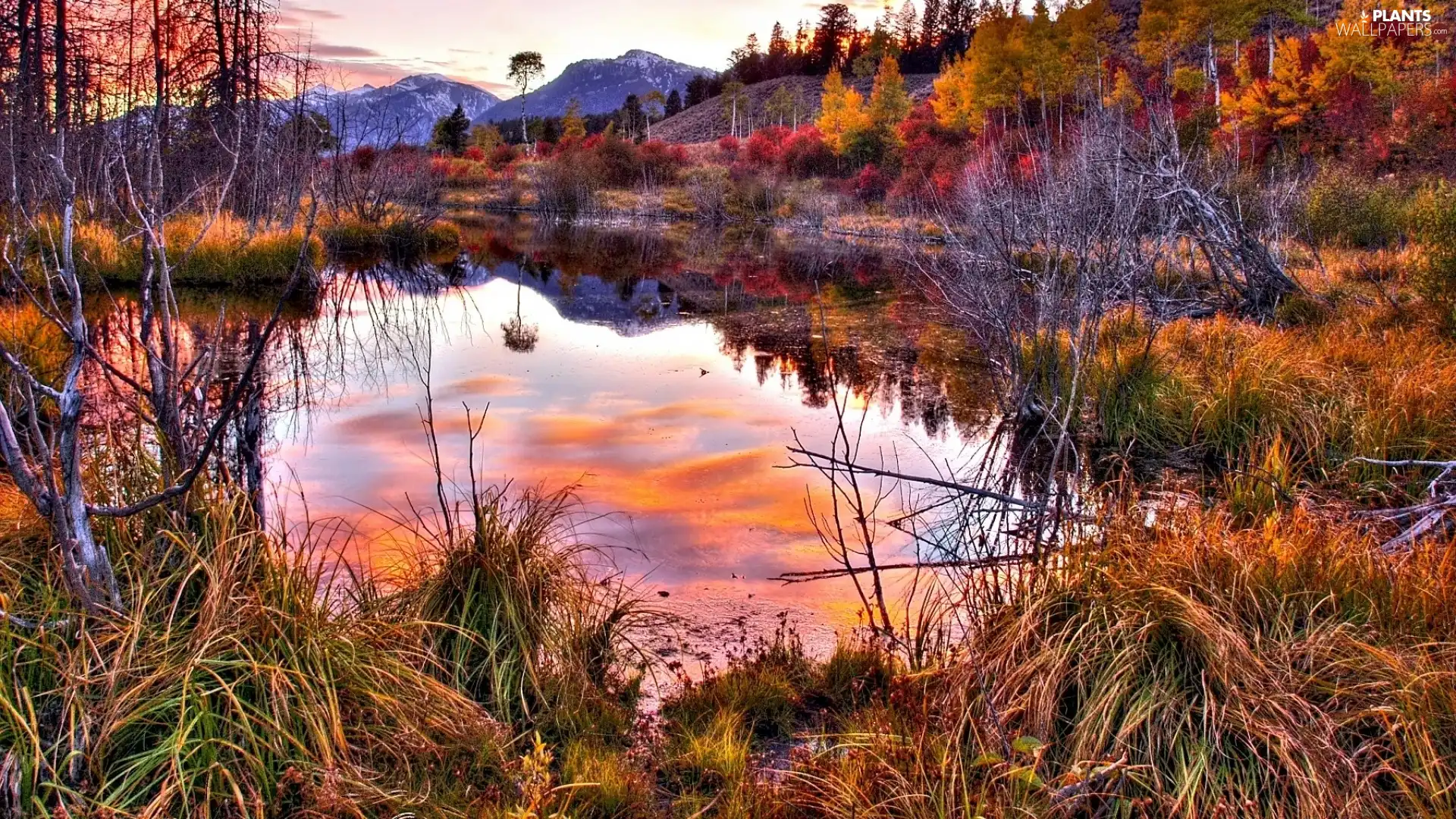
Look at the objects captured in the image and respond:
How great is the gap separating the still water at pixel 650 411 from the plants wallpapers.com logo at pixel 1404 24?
30.9m

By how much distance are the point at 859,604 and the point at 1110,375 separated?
15.6ft

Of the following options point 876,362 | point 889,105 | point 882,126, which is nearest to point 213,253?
point 876,362

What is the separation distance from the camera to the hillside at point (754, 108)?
3147 inches

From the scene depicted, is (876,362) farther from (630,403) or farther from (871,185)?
(871,185)

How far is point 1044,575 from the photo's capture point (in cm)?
350

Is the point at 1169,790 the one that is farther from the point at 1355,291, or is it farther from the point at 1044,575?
the point at 1355,291

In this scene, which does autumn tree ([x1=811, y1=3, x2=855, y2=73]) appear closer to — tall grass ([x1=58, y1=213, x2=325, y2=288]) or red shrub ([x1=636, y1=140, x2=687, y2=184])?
red shrub ([x1=636, y1=140, x2=687, y2=184])

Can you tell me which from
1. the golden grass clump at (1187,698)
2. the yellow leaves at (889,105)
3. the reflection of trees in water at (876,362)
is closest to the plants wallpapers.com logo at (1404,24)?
the yellow leaves at (889,105)

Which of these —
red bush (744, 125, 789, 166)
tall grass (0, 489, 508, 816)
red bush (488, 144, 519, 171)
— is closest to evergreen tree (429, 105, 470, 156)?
Answer: red bush (488, 144, 519, 171)

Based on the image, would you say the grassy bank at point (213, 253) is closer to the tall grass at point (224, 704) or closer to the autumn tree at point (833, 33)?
the tall grass at point (224, 704)

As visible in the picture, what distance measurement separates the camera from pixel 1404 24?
38688 millimetres

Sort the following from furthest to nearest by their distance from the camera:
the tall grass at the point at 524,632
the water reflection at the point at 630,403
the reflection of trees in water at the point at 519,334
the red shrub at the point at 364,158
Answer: the red shrub at the point at 364,158, the reflection of trees in water at the point at 519,334, the water reflection at the point at 630,403, the tall grass at the point at 524,632

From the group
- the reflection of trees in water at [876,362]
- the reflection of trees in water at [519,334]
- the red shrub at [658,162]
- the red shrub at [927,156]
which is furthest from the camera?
the red shrub at [658,162]

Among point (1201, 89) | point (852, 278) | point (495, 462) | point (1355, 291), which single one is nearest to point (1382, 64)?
point (1201, 89)
